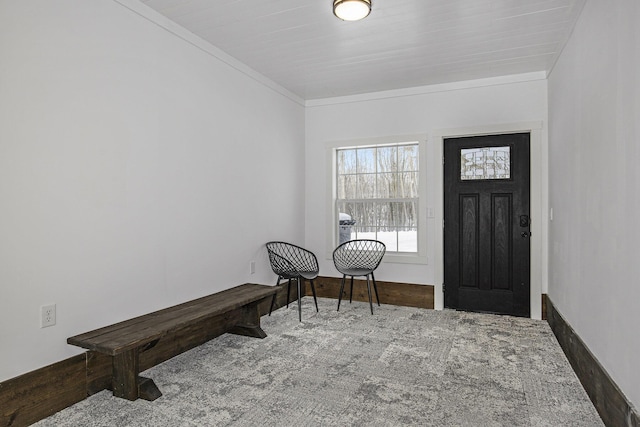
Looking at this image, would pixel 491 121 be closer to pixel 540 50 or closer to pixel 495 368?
pixel 540 50

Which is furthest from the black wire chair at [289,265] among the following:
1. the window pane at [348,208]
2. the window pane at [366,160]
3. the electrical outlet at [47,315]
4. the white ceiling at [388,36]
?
the electrical outlet at [47,315]

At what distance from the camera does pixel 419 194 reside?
15.1ft

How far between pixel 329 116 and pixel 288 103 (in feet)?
1.90

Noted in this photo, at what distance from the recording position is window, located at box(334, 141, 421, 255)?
4.73 meters

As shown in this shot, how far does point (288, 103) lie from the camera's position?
4.82 m

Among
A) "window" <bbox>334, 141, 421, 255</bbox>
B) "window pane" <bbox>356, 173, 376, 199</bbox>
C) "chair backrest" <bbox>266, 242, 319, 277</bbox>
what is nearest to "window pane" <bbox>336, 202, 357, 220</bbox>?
"window" <bbox>334, 141, 421, 255</bbox>

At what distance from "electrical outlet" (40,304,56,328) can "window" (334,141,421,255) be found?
11.0 ft

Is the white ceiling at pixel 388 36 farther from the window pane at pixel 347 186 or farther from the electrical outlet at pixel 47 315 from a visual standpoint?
the electrical outlet at pixel 47 315

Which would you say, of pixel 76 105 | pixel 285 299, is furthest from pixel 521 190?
pixel 76 105

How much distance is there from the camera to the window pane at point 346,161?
507 centimetres

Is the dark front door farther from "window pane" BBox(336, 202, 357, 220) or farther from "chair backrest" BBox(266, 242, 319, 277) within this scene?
"chair backrest" BBox(266, 242, 319, 277)

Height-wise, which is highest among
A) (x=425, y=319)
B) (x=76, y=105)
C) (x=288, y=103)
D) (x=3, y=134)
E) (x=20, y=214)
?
(x=288, y=103)

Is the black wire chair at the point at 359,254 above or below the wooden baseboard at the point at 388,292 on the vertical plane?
above

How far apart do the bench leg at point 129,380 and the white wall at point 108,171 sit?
0.29 metres
